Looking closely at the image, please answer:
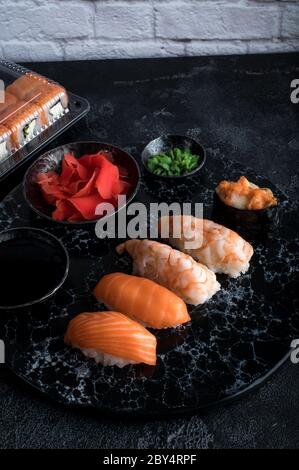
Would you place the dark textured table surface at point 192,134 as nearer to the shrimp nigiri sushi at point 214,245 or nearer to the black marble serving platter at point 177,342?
the black marble serving platter at point 177,342

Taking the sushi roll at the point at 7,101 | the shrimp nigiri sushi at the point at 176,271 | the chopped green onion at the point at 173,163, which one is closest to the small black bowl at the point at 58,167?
the chopped green onion at the point at 173,163

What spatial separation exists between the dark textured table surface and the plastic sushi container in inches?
2.8

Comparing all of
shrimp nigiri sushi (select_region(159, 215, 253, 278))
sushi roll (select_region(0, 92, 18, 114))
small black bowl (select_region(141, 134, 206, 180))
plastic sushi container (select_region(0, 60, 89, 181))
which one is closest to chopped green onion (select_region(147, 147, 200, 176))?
small black bowl (select_region(141, 134, 206, 180))

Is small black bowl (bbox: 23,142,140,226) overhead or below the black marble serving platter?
overhead

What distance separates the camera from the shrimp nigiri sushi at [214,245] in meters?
1.44

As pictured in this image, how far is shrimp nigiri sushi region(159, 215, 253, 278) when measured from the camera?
1.44 metres

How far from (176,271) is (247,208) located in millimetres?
298

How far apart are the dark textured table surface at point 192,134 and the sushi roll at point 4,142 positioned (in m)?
0.08

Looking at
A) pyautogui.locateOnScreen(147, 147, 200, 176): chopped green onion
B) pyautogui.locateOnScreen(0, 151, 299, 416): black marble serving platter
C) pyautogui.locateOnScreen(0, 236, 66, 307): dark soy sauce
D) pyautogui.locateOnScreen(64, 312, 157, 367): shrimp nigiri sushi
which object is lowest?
pyautogui.locateOnScreen(0, 151, 299, 416): black marble serving platter

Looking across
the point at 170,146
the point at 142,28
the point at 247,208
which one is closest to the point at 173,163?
the point at 170,146

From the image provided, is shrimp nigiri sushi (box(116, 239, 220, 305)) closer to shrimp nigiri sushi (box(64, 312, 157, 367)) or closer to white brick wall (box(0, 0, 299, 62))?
shrimp nigiri sushi (box(64, 312, 157, 367))

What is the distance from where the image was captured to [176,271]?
1392 millimetres

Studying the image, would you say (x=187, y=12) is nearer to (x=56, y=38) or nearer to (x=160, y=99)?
(x=160, y=99)

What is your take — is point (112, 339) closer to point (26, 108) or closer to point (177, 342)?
point (177, 342)
